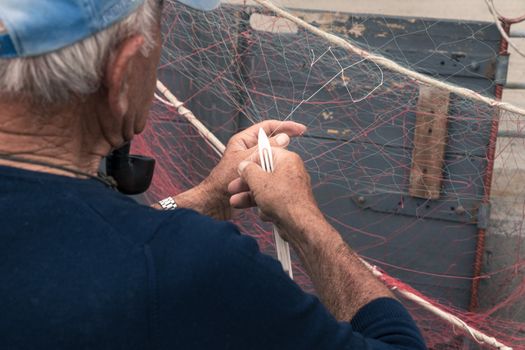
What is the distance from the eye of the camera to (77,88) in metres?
1.03

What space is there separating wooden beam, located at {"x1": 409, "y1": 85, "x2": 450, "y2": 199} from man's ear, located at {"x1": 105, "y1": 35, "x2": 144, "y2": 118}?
189cm

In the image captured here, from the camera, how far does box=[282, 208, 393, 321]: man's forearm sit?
132 cm

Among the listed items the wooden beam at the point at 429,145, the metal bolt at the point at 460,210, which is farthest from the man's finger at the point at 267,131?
the metal bolt at the point at 460,210

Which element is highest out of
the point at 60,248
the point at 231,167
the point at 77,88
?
the point at 77,88

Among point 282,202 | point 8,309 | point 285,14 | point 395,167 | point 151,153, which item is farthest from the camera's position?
point 151,153

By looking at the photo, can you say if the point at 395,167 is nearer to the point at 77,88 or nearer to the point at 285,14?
the point at 285,14

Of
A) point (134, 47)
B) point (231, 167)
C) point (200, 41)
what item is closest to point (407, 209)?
point (200, 41)

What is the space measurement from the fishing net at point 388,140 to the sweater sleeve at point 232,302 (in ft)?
5.75

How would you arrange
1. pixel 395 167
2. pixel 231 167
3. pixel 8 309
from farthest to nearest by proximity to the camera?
pixel 395 167
pixel 231 167
pixel 8 309

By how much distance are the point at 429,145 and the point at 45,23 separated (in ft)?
7.59

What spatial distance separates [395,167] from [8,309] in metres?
2.42

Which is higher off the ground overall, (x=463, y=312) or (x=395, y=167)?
(x=395, y=167)

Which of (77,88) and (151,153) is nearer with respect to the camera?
(77,88)

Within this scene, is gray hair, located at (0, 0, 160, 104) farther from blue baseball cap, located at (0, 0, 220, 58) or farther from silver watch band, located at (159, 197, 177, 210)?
silver watch band, located at (159, 197, 177, 210)
